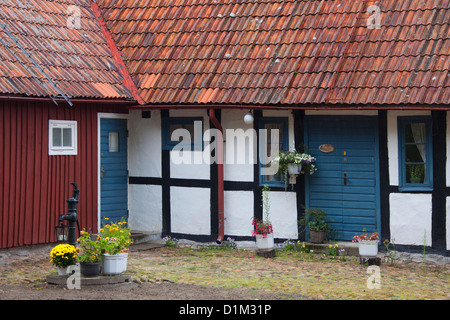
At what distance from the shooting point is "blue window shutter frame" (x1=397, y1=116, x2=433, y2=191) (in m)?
12.7

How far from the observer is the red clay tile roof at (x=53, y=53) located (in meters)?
12.9

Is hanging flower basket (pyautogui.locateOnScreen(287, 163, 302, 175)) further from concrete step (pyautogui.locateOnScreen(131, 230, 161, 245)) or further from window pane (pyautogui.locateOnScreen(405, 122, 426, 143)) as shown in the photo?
concrete step (pyautogui.locateOnScreen(131, 230, 161, 245))

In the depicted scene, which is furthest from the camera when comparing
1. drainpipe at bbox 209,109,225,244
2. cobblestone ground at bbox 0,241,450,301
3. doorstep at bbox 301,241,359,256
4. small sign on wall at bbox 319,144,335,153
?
drainpipe at bbox 209,109,225,244

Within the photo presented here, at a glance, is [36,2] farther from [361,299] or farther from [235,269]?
[361,299]

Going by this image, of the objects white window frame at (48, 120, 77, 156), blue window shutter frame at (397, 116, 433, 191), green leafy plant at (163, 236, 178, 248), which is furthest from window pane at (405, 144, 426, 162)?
white window frame at (48, 120, 77, 156)

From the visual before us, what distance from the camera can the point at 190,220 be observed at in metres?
14.6

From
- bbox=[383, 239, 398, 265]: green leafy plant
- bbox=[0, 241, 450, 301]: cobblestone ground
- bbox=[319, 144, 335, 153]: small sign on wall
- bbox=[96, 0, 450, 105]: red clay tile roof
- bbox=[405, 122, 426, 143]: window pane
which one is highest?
bbox=[96, 0, 450, 105]: red clay tile roof

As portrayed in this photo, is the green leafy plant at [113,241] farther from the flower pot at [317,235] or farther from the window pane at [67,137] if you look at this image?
the flower pot at [317,235]

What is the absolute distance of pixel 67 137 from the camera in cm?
1366

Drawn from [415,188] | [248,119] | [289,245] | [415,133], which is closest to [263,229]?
[289,245]

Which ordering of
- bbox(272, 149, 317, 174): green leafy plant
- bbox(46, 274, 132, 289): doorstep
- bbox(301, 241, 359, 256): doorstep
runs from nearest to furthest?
bbox(46, 274, 132, 289): doorstep, bbox(301, 241, 359, 256): doorstep, bbox(272, 149, 317, 174): green leafy plant

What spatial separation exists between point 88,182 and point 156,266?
268 cm

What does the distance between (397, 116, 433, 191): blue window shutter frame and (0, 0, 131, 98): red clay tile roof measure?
202 inches

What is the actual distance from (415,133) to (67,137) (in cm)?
616
